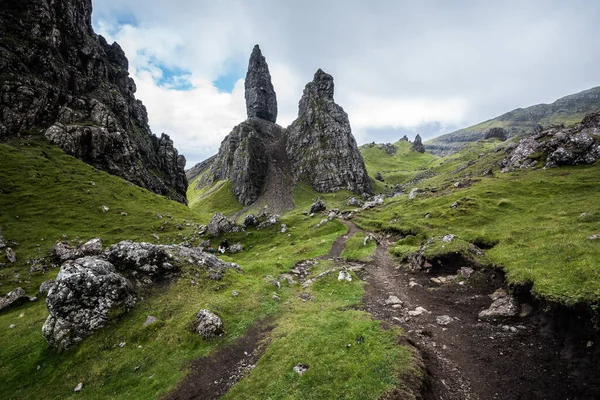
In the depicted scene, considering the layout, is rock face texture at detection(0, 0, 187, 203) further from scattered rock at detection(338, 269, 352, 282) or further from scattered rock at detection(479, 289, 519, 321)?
scattered rock at detection(479, 289, 519, 321)

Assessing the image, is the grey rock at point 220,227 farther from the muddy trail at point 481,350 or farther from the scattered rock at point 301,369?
the scattered rock at point 301,369

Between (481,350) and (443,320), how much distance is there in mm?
4423

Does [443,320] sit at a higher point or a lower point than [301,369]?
lower

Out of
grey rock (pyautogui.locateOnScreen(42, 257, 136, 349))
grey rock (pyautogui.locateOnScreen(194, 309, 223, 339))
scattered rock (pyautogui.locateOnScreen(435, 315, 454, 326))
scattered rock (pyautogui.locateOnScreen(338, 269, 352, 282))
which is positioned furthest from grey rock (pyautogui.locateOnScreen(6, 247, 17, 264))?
scattered rock (pyautogui.locateOnScreen(435, 315, 454, 326))

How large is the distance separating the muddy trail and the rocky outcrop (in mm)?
79174

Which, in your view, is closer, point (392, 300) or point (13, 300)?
point (392, 300)

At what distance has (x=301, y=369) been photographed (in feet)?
54.3

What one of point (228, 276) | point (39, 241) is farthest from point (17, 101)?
point (228, 276)

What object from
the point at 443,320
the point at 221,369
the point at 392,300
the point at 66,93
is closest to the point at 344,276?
the point at 392,300

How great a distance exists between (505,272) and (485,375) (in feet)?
46.4

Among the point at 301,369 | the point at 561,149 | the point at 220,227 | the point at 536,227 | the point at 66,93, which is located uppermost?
the point at 66,93

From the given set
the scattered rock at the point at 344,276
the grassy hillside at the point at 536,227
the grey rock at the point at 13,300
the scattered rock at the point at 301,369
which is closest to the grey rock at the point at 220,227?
the grassy hillside at the point at 536,227

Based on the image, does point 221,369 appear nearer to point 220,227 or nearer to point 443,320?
point 443,320

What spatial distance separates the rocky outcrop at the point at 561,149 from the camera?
75.9 m
